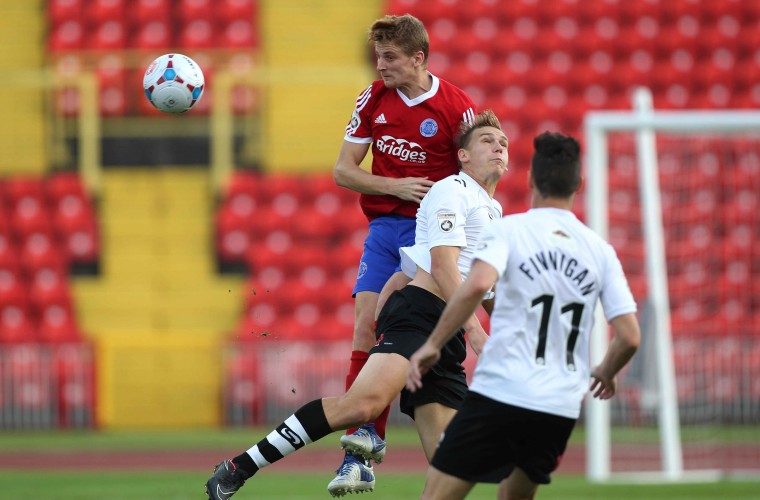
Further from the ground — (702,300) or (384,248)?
(384,248)

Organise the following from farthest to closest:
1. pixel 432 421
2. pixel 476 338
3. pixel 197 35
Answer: pixel 197 35 → pixel 432 421 → pixel 476 338

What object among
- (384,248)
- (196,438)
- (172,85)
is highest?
(172,85)

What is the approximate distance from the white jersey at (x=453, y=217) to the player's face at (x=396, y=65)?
632 millimetres

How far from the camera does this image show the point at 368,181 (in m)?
7.26

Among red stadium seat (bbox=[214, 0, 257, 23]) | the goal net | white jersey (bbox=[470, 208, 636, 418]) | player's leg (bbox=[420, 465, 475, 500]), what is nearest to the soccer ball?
white jersey (bbox=[470, 208, 636, 418])

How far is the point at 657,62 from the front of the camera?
19.8 metres

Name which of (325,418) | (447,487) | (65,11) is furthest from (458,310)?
(65,11)

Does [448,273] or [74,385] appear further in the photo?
[74,385]

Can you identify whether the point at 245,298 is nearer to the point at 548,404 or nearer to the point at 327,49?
the point at 327,49

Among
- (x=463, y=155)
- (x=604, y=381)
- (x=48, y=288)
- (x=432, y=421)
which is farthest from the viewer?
(x=48, y=288)

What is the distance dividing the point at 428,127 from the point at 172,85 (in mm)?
1468

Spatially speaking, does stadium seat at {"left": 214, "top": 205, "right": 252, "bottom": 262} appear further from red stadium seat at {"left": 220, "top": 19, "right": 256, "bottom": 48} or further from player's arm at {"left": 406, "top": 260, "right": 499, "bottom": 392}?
player's arm at {"left": 406, "top": 260, "right": 499, "bottom": 392}

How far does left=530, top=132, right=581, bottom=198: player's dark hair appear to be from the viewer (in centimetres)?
578

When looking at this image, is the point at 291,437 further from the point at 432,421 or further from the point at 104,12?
the point at 104,12
